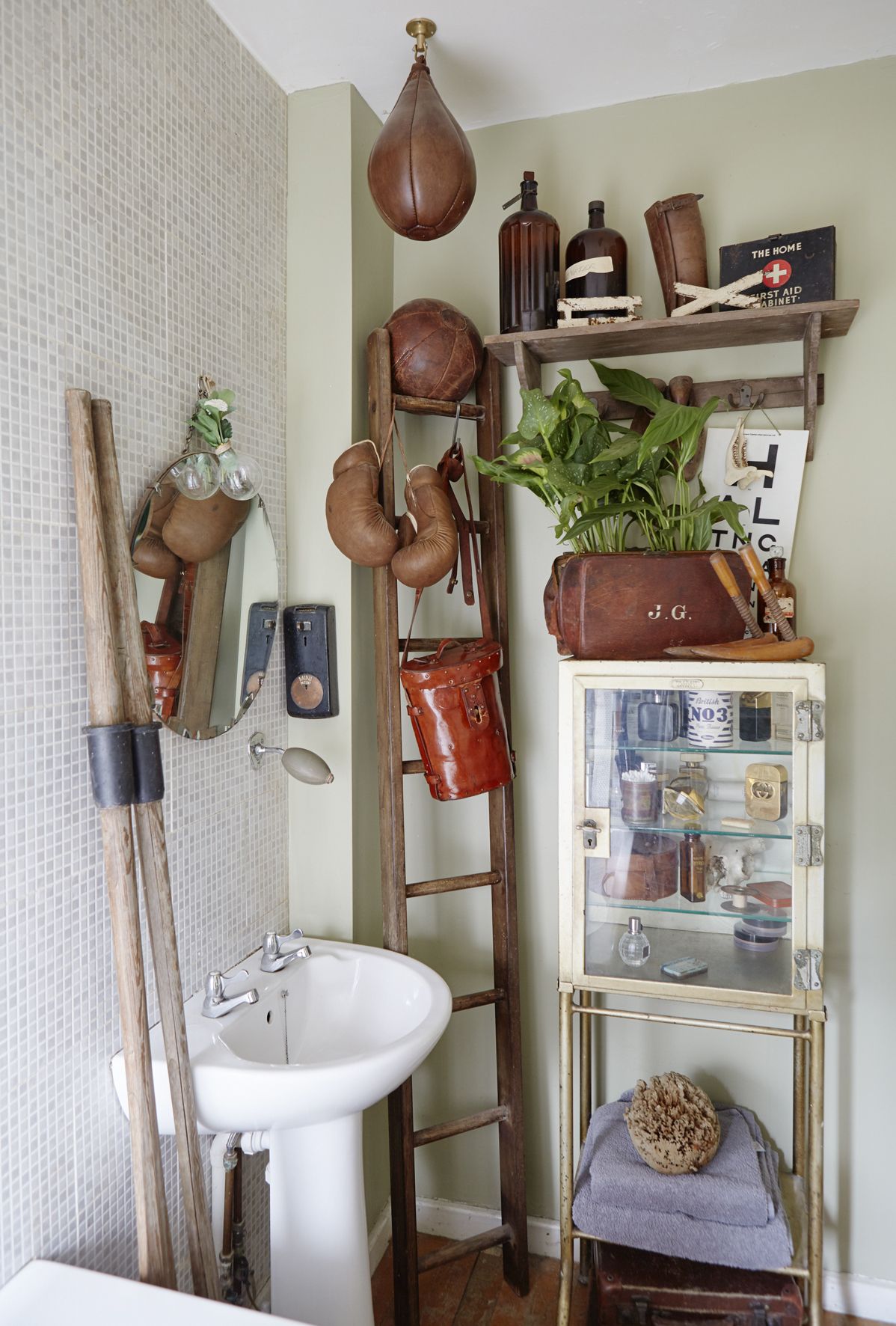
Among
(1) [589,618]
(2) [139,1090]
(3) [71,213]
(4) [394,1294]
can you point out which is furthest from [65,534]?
(4) [394,1294]

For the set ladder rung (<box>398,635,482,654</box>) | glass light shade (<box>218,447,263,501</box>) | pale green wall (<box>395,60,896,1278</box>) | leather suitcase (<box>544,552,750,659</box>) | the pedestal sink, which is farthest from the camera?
ladder rung (<box>398,635,482,654</box>)

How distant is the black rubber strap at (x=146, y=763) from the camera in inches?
50.7

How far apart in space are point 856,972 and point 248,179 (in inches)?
86.7

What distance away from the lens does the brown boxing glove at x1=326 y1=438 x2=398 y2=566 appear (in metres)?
1.80

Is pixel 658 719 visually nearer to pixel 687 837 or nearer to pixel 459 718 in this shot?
pixel 687 837

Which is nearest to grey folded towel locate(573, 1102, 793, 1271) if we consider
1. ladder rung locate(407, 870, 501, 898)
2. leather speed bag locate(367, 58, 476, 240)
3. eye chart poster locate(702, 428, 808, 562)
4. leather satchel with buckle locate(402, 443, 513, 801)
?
ladder rung locate(407, 870, 501, 898)

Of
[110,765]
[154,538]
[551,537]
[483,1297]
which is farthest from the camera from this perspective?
[551,537]

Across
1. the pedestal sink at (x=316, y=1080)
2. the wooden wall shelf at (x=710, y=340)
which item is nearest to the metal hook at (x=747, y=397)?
the wooden wall shelf at (x=710, y=340)

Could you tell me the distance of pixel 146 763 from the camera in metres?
1.29

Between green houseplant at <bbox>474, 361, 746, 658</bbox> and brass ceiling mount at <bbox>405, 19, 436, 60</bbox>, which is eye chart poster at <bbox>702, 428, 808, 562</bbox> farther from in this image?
brass ceiling mount at <bbox>405, 19, 436, 60</bbox>

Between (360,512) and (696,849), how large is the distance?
3.22 ft

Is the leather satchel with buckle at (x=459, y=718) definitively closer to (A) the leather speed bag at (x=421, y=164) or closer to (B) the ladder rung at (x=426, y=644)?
(B) the ladder rung at (x=426, y=644)

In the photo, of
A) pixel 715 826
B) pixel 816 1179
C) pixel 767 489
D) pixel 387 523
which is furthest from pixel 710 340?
pixel 816 1179

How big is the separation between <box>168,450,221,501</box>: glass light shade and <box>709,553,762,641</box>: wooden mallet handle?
0.95 metres
